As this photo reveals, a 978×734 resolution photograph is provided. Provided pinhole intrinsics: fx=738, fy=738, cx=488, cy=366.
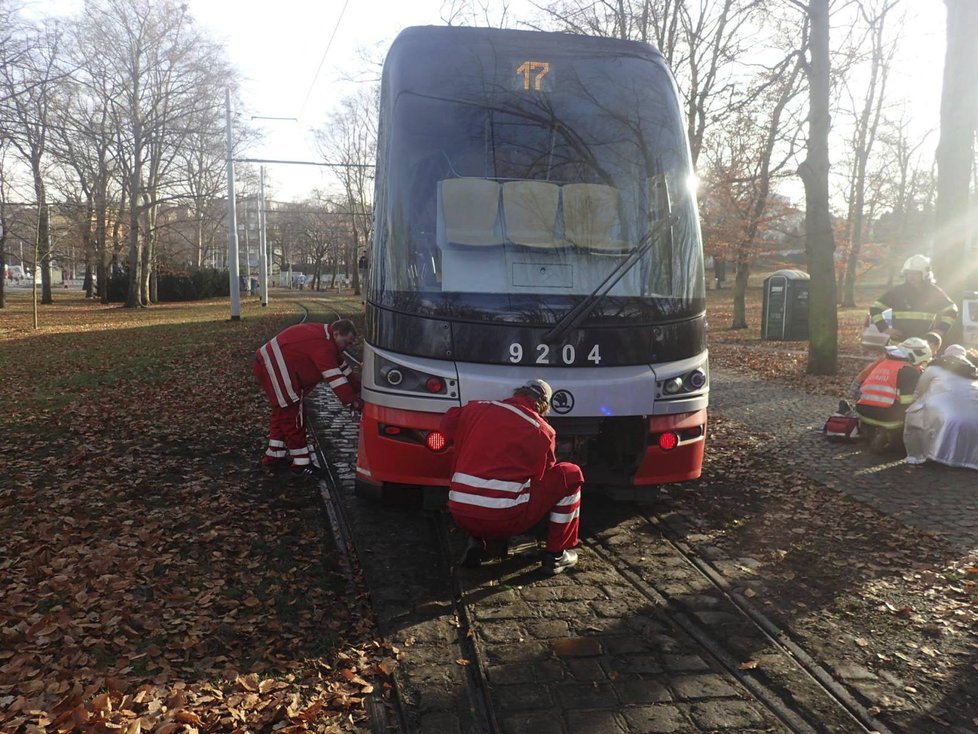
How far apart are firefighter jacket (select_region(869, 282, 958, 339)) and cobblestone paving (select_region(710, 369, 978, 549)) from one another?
1.57 meters

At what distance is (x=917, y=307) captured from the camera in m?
8.98

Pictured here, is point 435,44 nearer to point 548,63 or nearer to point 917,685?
point 548,63

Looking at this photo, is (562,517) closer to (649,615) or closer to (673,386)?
(649,615)

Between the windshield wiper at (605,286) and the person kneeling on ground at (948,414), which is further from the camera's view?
the person kneeling on ground at (948,414)

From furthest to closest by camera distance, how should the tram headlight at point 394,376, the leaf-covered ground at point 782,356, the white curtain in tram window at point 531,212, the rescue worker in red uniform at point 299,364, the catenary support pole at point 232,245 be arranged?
1. the catenary support pole at point 232,245
2. the leaf-covered ground at point 782,356
3. the rescue worker in red uniform at point 299,364
4. the white curtain in tram window at point 531,212
5. the tram headlight at point 394,376

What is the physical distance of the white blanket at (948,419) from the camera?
7176 millimetres

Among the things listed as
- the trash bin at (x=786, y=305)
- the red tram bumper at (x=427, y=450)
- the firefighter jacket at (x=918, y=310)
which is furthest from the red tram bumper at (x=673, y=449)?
the trash bin at (x=786, y=305)

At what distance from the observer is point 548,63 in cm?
557

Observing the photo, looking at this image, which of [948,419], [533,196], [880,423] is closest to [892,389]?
[880,423]

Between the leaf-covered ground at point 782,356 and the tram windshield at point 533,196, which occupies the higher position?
the tram windshield at point 533,196

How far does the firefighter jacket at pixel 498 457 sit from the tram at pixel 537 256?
468 millimetres

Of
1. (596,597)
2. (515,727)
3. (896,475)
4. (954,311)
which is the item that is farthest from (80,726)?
(954,311)

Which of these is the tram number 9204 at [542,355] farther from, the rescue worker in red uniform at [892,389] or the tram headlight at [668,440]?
the rescue worker in red uniform at [892,389]

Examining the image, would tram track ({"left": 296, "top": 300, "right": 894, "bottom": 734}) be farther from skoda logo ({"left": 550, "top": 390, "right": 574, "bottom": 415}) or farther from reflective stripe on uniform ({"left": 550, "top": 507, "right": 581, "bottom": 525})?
skoda logo ({"left": 550, "top": 390, "right": 574, "bottom": 415})
